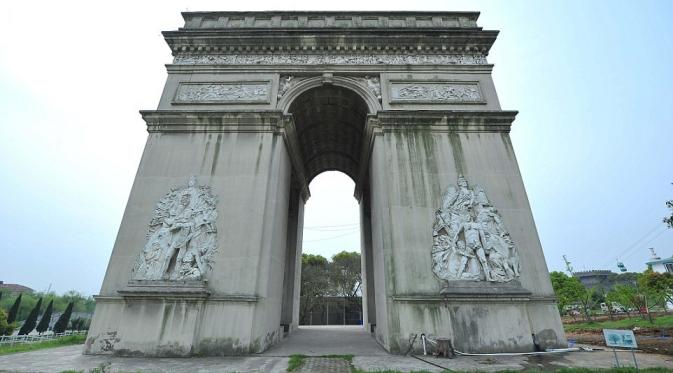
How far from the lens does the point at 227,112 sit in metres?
11.8

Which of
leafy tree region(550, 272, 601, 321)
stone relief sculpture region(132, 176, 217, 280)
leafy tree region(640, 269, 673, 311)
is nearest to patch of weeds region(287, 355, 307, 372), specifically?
stone relief sculpture region(132, 176, 217, 280)

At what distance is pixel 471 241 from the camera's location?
9.66 m

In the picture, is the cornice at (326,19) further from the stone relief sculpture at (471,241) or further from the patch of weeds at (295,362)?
the patch of weeds at (295,362)

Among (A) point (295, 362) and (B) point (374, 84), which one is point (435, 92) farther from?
(A) point (295, 362)

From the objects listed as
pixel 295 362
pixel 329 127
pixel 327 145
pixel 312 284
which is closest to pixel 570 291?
pixel 312 284

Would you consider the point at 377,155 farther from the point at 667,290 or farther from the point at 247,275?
the point at 667,290

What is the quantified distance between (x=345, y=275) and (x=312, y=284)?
4.15 metres

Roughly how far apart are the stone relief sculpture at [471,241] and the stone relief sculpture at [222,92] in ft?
28.2

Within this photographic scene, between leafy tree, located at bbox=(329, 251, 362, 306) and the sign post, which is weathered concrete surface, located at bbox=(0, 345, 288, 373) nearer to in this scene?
the sign post

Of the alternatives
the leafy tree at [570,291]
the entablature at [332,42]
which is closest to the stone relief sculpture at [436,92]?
the entablature at [332,42]

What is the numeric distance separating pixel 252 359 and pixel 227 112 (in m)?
8.74

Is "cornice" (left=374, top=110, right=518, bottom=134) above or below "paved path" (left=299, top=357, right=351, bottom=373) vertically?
above

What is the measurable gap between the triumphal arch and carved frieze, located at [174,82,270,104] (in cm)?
6

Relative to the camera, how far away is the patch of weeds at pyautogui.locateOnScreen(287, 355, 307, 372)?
6.79 metres
